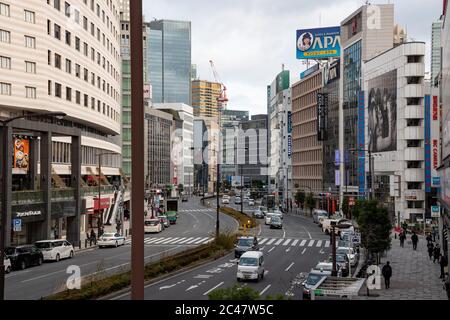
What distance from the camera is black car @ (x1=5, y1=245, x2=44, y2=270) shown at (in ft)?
120

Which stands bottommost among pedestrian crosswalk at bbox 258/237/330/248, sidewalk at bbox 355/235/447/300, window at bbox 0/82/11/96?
pedestrian crosswalk at bbox 258/237/330/248

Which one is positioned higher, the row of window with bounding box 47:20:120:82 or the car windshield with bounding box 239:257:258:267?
the row of window with bounding box 47:20:120:82

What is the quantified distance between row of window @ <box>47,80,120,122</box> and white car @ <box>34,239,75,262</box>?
16.9 metres

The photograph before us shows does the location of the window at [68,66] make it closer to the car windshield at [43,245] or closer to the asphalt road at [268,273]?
the car windshield at [43,245]

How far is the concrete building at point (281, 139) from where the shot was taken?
154 metres

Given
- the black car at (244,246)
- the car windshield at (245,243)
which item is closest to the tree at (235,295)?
the black car at (244,246)

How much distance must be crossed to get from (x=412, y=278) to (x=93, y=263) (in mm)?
20342

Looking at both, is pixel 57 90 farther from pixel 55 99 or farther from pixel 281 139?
pixel 281 139

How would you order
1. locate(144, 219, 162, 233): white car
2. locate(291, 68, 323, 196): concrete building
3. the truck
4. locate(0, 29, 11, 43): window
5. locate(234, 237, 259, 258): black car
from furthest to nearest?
1. locate(291, 68, 323, 196): concrete building
2. the truck
3. locate(144, 219, 162, 233): white car
4. locate(0, 29, 11, 43): window
5. locate(234, 237, 259, 258): black car

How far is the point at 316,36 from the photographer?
121750 mm

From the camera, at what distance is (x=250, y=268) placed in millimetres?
32969

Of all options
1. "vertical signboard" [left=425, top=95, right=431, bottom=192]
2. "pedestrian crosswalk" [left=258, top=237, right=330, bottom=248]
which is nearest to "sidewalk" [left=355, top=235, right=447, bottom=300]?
"pedestrian crosswalk" [left=258, top=237, right=330, bottom=248]

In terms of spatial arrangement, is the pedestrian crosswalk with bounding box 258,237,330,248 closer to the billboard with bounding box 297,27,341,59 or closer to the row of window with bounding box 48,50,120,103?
the row of window with bounding box 48,50,120,103

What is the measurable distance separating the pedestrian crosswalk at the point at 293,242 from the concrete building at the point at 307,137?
6446 centimetres
